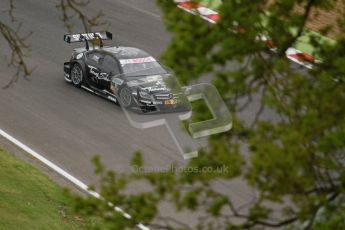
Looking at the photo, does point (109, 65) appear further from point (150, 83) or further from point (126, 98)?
point (150, 83)

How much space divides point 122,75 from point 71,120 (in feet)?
5.09

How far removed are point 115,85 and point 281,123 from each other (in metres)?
12.2

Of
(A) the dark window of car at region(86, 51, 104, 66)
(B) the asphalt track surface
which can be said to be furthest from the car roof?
(B) the asphalt track surface

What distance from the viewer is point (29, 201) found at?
14.5 m

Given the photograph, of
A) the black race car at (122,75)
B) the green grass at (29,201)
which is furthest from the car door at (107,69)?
the green grass at (29,201)

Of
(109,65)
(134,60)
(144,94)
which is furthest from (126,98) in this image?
(109,65)

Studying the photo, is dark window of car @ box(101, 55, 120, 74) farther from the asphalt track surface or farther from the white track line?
the white track line

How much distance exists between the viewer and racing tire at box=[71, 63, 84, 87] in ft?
68.0

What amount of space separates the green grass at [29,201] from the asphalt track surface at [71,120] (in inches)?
39.2

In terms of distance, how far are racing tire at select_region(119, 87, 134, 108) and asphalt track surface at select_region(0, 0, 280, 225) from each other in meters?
0.28

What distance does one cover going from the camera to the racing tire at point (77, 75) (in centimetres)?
2073

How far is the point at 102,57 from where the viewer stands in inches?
797

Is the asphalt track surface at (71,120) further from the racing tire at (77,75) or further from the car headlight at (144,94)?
the car headlight at (144,94)

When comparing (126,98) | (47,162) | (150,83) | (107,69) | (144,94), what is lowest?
(47,162)
